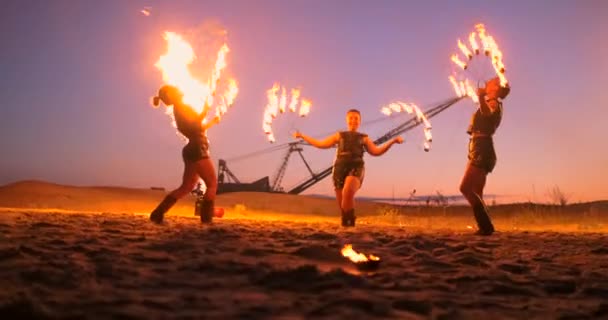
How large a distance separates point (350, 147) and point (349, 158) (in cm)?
21

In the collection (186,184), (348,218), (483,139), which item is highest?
(483,139)

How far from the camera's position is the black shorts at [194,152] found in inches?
326

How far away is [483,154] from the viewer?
777 cm

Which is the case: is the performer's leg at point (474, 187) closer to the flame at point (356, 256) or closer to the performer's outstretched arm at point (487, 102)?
the performer's outstretched arm at point (487, 102)

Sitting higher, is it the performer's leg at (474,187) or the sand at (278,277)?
the performer's leg at (474,187)

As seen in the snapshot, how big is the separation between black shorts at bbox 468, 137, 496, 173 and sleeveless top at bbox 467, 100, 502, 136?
0.14 meters

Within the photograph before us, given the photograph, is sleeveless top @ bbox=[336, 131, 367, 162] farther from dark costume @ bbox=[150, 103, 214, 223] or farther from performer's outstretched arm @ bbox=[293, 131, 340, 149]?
dark costume @ bbox=[150, 103, 214, 223]

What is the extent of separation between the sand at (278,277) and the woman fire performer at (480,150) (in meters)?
1.96

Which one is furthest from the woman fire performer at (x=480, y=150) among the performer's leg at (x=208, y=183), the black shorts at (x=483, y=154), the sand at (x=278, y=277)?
the performer's leg at (x=208, y=183)

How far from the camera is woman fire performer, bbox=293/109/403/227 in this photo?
9.13m

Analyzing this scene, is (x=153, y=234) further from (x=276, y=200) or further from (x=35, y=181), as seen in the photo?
(x=35, y=181)

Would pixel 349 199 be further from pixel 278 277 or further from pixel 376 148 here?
pixel 278 277

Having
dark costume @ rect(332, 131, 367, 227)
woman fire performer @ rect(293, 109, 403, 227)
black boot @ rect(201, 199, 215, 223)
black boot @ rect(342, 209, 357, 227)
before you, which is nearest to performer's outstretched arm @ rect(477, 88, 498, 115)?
woman fire performer @ rect(293, 109, 403, 227)

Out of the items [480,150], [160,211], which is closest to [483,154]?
[480,150]
